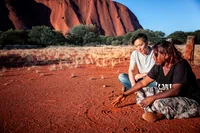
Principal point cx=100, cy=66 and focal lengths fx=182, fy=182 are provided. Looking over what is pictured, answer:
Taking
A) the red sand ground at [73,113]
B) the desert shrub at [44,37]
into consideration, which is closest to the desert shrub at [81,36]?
the desert shrub at [44,37]

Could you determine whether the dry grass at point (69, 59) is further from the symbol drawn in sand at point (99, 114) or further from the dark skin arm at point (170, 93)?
the dark skin arm at point (170, 93)

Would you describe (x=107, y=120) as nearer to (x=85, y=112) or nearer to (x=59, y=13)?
(x=85, y=112)

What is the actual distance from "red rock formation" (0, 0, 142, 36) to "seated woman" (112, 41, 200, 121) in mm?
69804

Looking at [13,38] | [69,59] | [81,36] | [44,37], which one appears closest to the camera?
[69,59]

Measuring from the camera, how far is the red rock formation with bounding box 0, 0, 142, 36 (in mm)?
69375

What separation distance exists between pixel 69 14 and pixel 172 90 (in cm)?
7911

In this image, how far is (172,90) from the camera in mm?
2750

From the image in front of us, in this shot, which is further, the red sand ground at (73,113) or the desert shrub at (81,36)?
the desert shrub at (81,36)

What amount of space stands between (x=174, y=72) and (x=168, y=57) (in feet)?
0.82

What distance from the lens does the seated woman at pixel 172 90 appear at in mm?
2748

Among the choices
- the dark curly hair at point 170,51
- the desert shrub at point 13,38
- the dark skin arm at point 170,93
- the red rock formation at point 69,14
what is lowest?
the dark skin arm at point 170,93

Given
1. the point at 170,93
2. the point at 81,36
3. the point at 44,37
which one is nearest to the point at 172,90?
the point at 170,93

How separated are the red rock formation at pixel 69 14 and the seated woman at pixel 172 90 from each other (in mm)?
69804

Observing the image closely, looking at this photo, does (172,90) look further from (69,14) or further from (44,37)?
(69,14)
